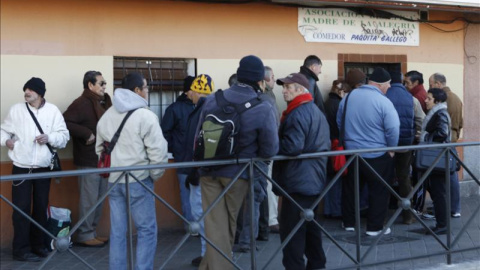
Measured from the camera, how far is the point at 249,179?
18.4 feet

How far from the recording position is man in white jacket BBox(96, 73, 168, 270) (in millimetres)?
5949

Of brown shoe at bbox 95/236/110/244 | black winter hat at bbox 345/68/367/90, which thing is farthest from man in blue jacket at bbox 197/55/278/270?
black winter hat at bbox 345/68/367/90

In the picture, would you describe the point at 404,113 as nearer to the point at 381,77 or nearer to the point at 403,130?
the point at 403,130

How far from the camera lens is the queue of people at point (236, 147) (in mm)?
5656

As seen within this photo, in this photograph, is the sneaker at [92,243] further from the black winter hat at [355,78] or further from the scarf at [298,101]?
the black winter hat at [355,78]

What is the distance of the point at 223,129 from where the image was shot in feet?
17.8

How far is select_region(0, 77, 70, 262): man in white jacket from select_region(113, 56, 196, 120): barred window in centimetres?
140

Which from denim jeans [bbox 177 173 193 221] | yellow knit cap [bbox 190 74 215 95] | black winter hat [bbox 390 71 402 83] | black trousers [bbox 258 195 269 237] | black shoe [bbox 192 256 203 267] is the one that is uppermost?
black winter hat [bbox 390 71 402 83]

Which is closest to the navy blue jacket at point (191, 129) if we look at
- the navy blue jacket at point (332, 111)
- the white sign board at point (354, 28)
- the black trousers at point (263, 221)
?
the black trousers at point (263, 221)

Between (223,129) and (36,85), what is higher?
(36,85)

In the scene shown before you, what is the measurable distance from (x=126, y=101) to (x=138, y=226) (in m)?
1.05

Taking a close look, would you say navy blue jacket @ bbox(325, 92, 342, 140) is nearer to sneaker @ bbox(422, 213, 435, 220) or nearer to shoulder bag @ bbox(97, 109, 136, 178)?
sneaker @ bbox(422, 213, 435, 220)

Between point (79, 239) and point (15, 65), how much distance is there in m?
1.96

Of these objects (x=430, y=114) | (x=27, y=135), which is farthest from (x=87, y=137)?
(x=430, y=114)
